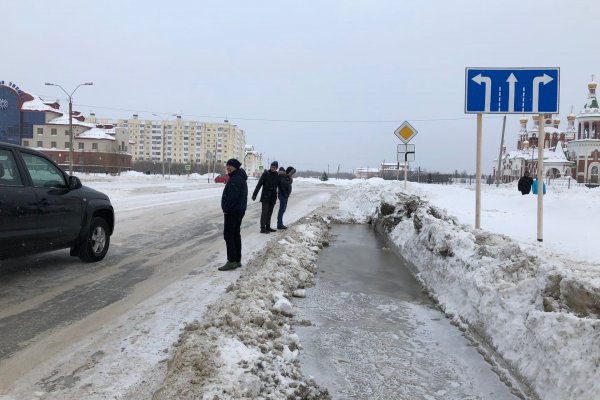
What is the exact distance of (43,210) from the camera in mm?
6582

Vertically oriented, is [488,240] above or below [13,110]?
below

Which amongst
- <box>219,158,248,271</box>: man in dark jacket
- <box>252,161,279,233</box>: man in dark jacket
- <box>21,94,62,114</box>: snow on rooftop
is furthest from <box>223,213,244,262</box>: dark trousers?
<box>21,94,62,114</box>: snow on rooftop

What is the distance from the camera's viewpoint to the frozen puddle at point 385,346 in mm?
4055

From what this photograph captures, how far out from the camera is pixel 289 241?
32.0 ft

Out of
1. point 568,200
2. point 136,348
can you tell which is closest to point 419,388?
point 136,348

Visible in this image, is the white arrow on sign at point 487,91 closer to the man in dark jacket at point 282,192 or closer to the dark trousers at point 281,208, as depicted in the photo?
the man in dark jacket at point 282,192

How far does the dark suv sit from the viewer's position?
19.7ft

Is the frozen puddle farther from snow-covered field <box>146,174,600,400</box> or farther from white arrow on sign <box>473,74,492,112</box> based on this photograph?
white arrow on sign <box>473,74,492,112</box>

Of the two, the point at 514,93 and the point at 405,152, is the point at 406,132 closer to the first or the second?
the point at 405,152

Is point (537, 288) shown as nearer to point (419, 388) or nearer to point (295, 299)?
point (419, 388)

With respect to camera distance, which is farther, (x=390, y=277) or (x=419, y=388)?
(x=390, y=277)

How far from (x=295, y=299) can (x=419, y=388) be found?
269 cm

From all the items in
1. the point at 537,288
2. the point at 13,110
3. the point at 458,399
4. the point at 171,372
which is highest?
the point at 13,110

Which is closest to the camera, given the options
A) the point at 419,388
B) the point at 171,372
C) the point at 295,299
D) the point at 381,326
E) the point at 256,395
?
the point at 256,395
